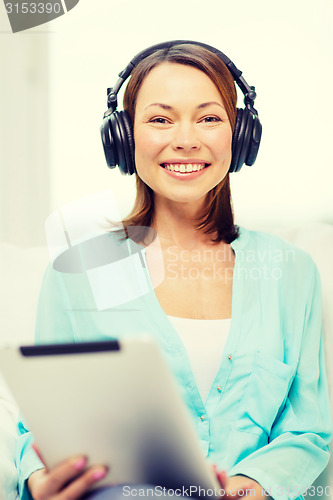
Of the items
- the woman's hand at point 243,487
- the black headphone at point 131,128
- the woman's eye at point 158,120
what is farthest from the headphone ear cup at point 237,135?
the woman's hand at point 243,487

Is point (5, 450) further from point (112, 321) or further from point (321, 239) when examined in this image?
point (321, 239)

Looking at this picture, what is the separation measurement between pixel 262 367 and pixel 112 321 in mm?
280

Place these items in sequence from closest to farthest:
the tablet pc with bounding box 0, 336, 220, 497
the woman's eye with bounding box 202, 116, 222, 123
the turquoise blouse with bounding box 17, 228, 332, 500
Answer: the tablet pc with bounding box 0, 336, 220, 497
the turquoise blouse with bounding box 17, 228, 332, 500
the woman's eye with bounding box 202, 116, 222, 123

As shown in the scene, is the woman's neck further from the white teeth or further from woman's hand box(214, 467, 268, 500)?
woman's hand box(214, 467, 268, 500)

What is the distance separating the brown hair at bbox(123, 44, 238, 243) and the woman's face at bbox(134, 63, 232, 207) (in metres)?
0.01

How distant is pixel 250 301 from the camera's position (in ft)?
3.49

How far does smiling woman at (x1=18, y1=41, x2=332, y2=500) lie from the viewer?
3.20 ft

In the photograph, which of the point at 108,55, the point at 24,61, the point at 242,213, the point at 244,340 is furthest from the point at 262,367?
the point at 24,61

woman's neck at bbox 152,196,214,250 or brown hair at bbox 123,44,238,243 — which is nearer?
brown hair at bbox 123,44,238,243

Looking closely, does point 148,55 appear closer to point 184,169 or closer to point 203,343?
point 184,169

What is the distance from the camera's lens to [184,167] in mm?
1071

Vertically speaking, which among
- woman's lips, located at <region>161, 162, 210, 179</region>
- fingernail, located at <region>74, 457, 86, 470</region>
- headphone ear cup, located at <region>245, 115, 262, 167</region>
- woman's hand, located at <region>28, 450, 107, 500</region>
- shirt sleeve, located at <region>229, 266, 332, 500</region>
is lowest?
shirt sleeve, located at <region>229, 266, 332, 500</region>
